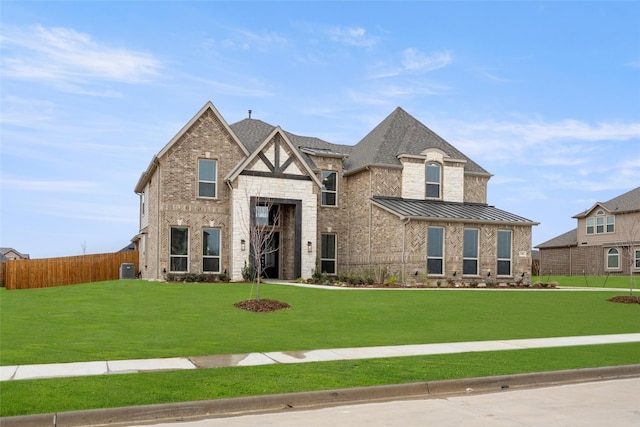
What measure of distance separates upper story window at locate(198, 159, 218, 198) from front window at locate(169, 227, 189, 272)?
2.21 meters

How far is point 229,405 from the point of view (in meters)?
8.59

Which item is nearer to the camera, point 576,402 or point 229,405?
point 229,405

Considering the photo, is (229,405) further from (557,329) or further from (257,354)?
(557,329)

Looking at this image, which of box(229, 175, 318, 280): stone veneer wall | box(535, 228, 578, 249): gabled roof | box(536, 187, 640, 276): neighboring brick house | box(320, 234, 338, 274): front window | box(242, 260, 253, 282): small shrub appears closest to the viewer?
box(242, 260, 253, 282): small shrub

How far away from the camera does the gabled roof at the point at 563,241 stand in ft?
190

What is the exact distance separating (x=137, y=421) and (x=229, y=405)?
1.25 meters

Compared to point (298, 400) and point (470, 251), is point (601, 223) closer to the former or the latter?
point (470, 251)

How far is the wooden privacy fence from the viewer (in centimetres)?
3512

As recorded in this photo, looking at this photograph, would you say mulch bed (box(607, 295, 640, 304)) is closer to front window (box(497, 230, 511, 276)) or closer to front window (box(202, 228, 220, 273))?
front window (box(497, 230, 511, 276))

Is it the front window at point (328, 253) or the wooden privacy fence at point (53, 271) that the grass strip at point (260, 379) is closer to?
the front window at point (328, 253)

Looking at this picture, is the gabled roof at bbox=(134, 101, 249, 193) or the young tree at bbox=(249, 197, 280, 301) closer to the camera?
the gabled roof at bbox=(134, 101, 249, 193)

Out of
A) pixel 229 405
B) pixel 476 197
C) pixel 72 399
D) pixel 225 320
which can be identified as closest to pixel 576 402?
pixel 229 405

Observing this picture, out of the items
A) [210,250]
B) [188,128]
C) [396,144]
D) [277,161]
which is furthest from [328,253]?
[188,128]

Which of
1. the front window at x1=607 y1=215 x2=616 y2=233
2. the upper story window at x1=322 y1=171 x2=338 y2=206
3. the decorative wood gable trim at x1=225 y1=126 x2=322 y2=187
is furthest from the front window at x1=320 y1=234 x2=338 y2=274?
the front window at x1=607 y1=215 x2=616 y2=233
